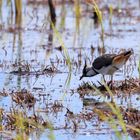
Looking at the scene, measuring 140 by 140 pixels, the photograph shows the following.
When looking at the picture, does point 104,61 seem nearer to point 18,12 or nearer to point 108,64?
point 108,64

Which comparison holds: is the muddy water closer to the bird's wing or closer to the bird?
the bird

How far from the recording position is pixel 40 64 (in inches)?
396

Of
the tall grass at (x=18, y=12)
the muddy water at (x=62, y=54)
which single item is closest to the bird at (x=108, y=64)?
the muddy water at (x=62, y=54)

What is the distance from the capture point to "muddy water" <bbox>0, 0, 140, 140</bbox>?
264 inches

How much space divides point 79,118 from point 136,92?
4.82 feet

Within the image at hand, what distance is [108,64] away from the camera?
836cm

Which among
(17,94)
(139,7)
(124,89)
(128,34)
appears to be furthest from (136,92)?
(139,7)

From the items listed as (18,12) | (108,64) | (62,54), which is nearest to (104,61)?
(108,64)

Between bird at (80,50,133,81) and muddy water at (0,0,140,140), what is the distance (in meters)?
0.23

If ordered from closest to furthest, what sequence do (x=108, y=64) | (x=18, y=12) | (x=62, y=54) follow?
(x=108, y=64) < (x=62, y=54) < (x=18, y=12)

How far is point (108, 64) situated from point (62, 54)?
2466 mm

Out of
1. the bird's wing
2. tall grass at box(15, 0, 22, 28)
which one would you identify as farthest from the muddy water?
the bird's wing

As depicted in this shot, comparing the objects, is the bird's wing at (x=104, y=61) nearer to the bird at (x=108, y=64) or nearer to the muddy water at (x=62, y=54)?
the bird at (x=108, y=64)

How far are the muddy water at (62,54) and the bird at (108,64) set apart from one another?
0.23 meters
